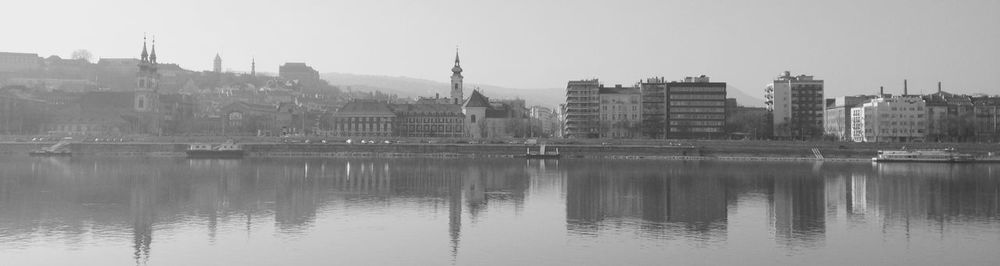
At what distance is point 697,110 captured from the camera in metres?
123

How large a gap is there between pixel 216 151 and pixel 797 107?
263 feet

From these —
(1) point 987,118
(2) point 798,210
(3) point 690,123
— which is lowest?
(2) point 798,210

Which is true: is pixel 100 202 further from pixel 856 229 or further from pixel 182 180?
pixel 856 229

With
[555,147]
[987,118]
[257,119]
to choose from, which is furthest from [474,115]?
[987,118]

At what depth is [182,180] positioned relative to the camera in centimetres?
5112

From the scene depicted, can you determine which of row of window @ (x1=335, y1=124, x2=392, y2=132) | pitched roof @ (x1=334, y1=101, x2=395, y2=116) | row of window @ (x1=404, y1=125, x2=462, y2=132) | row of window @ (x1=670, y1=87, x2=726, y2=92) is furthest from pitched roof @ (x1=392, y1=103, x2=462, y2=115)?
row of window @ (x1=670, y1=87, x2=726, y2=92)

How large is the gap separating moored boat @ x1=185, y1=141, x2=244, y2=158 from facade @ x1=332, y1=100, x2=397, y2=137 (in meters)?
35.2

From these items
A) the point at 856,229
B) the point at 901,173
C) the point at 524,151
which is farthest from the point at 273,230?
the point at 524,151

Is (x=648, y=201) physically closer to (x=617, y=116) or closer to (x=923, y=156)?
(x=923, y=156)

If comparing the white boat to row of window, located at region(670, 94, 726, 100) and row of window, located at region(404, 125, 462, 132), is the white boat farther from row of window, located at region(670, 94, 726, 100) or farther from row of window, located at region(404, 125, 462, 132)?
row of window, located at region(404, 125, 462, 132)

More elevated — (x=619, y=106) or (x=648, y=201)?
(x=619, y=106)

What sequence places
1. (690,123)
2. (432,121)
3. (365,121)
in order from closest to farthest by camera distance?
(690,123) → (365,121) → (432,121)

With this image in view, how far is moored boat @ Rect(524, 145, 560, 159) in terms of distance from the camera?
86.9 meters

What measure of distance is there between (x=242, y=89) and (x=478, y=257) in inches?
6765
